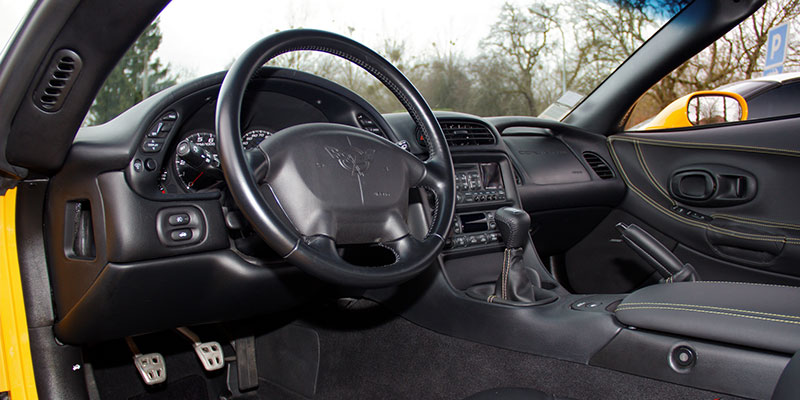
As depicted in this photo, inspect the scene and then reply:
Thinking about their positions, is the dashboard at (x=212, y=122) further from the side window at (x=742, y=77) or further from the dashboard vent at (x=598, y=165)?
the side window at (x=742, y=77)

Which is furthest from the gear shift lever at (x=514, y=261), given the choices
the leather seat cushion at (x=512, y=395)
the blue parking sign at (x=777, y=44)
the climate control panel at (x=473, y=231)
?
the blue parking sign at (x=777, y=44)

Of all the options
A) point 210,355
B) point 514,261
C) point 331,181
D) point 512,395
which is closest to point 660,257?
point 514,261

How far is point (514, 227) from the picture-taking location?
170cm

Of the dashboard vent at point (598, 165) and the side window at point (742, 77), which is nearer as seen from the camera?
the side window at point (742, 77)

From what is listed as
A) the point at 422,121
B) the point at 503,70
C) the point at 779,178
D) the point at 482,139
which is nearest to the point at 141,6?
the point at 422,121

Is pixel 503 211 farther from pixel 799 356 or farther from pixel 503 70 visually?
pixel 503 70

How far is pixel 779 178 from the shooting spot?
2.31 m

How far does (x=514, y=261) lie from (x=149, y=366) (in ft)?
4.30

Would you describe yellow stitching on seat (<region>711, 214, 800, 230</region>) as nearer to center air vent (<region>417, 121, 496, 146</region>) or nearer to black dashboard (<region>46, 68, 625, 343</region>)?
center air vent (<region>417, 121, 496, 146</region>)

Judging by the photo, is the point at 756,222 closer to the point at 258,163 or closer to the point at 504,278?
the point at 504,278

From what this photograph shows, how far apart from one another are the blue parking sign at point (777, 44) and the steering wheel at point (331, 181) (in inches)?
71.9

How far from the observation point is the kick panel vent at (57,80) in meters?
1.04

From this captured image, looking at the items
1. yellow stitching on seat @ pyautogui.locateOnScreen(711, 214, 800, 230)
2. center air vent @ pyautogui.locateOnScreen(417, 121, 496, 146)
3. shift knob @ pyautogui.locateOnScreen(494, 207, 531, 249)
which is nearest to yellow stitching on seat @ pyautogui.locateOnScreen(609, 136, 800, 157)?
yellow stitching on seat @ pyautogui.locateOnScreen(711, 214, 800, 230)

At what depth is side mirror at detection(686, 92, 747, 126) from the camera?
8.34 feet
